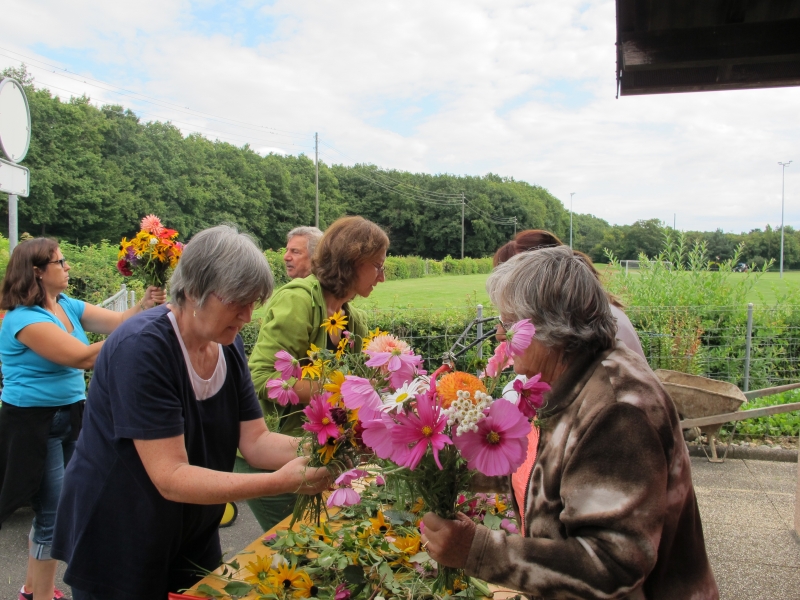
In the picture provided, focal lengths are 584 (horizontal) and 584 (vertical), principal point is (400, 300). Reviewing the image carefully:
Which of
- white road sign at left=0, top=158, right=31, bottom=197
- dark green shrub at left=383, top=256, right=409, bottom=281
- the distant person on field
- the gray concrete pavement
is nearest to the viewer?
white road sign at left=0, top=158, right=31, bottom=197

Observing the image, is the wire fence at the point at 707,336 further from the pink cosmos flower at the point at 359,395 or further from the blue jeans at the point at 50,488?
the pink cosmos flower at the point at 359,395

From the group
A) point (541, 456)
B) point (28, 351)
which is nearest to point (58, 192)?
point (28, 351)

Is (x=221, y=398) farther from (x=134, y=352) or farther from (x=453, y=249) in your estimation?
(x=453, y=249)

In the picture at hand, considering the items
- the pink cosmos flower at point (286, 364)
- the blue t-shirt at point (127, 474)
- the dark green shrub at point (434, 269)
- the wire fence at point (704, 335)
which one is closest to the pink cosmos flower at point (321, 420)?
the pink cosmos flower at point (286, 364)

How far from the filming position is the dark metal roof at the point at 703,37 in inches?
107

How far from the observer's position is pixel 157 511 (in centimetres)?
156

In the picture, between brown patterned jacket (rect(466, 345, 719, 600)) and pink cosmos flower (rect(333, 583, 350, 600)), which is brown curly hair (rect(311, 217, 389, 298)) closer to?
pink cosmos flower (rect(333, 583, 350, 600))

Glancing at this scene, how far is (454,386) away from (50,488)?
9.23 feet

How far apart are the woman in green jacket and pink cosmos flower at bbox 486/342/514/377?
0.97m

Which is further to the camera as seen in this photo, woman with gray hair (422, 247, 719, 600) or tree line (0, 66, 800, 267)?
tree line (0, 66, 800, 267)

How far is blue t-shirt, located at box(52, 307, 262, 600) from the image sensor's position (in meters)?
1.49

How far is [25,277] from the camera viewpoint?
297 cm

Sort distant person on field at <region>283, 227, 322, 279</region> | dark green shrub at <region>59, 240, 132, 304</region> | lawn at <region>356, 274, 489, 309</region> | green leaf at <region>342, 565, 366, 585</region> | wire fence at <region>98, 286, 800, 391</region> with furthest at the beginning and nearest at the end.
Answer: dark green shrub at <region>59, 240, 132, 304</region> < lawn at <region>356, 274, 489, 309</region> < wire fence at <region>98, 286, 800, 391</region> < distant person on field at <region>283, 227, 322, 279</region> < green leaf at <region>342, 565, 366, 585</region>

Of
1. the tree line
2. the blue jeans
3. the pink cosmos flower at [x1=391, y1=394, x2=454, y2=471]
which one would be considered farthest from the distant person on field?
the tree line
